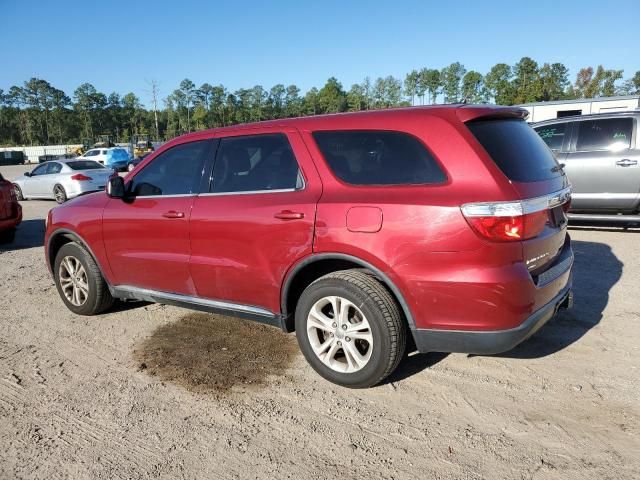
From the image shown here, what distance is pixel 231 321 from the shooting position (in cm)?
465

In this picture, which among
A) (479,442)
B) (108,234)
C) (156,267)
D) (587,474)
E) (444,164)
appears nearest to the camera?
(587,474)

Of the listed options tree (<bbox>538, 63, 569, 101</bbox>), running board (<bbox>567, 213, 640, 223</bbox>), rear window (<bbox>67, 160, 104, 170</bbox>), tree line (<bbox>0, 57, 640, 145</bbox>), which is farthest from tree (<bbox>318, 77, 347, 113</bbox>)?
running board (<bbox>567, 213, 640, 223</bbox>)

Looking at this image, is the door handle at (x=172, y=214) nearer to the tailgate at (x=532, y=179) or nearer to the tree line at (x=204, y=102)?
the tailgate at (x=532, y=179)

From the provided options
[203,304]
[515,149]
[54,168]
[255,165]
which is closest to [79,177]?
[54,168]

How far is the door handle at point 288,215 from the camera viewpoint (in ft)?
10.6

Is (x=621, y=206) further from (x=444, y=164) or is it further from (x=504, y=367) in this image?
(x=444, y=164)

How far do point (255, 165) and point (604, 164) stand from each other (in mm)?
6087

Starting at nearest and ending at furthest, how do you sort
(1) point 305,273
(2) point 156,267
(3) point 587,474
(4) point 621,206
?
(3) point 587,474
(1) point 305,273
(2) point 156,267
(4) point 621,206

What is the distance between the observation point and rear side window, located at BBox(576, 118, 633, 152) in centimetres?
740

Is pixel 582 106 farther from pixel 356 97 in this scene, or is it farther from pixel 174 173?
pixel 356 97

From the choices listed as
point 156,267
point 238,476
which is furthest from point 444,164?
point 156,267

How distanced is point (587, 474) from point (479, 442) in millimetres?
515

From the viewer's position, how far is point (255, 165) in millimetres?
3668

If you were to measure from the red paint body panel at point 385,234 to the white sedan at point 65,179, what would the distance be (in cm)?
1205
